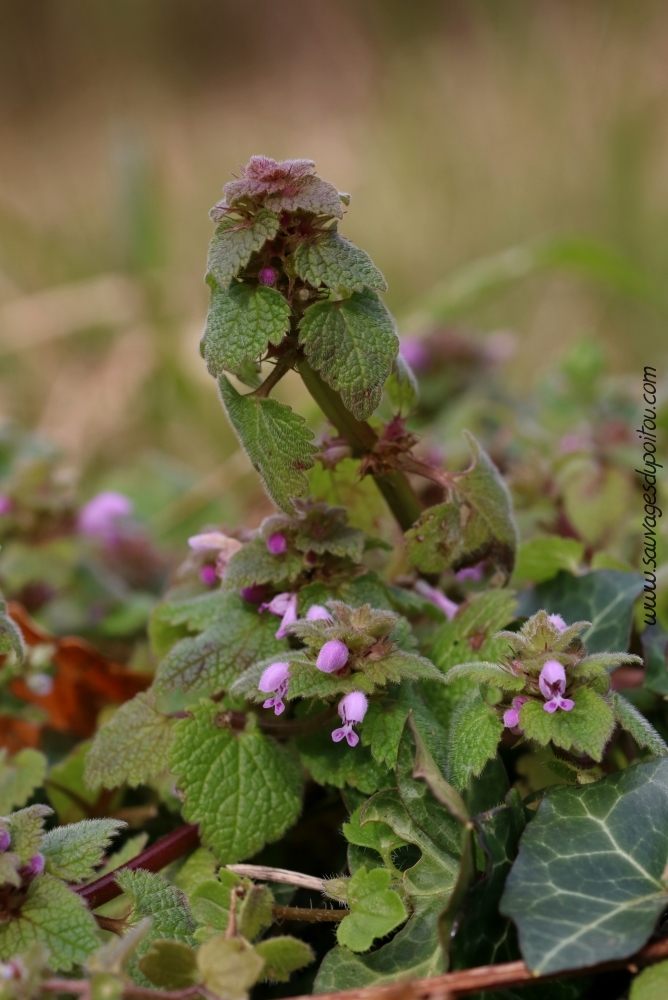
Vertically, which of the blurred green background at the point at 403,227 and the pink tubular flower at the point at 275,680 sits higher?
the blurred green background at the point at 403,227

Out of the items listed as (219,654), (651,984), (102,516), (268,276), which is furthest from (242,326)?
(102,516)

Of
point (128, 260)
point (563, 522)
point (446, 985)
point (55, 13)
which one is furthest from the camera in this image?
point (55, 13)

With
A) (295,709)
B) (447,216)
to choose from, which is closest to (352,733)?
(295,709)

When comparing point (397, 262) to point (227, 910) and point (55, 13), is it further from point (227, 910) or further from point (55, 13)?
point (55, 13)

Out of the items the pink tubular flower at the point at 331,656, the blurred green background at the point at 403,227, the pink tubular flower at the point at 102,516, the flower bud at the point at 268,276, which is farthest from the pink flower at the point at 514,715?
the pink tubular flower at the point at 102,516

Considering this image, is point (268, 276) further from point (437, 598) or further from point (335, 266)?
point (437, 598)

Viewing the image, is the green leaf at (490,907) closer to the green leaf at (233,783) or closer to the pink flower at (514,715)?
the pink flower at (514,715)

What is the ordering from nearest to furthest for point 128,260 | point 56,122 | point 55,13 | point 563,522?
point 563,522, point 128,260, point 55,13, point 56,122
